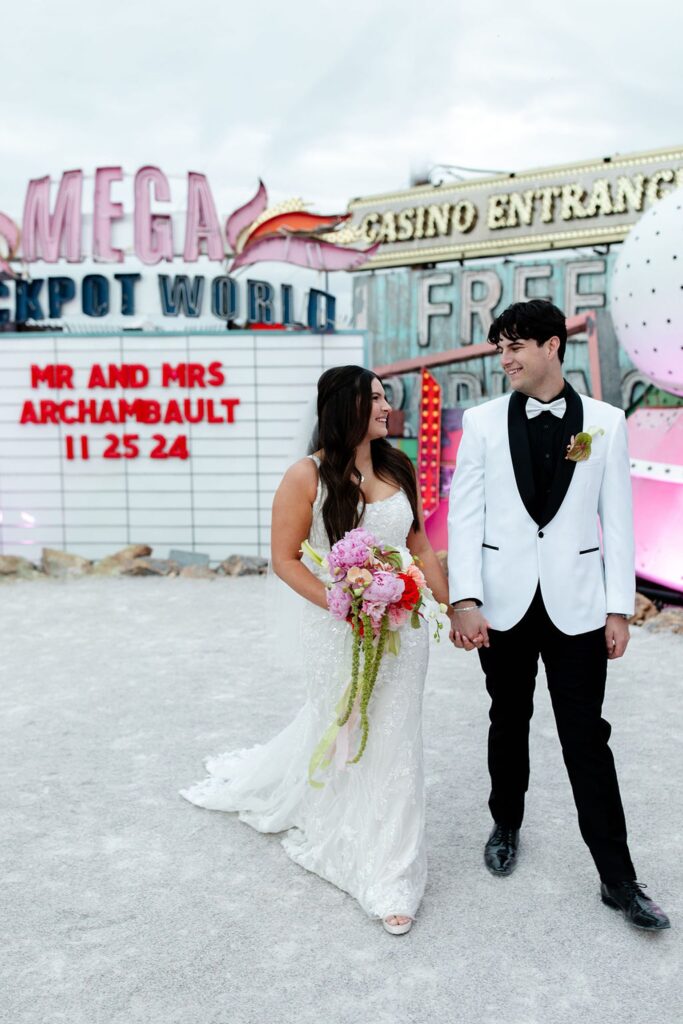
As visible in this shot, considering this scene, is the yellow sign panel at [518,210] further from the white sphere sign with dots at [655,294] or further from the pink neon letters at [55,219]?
the white sphere sign with dots at [655,294]

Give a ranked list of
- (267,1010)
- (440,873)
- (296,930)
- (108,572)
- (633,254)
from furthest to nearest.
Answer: (108,572), (633,254), (440,873), (296,930), (267,1010)

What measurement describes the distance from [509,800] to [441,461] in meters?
6.44

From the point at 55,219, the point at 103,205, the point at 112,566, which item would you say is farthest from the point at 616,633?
the point at 55,219

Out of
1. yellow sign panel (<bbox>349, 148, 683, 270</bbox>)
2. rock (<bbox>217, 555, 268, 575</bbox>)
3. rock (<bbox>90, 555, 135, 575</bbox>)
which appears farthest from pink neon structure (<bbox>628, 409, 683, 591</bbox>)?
rock (<bbox>90, 555, 135, 575</bbox>)

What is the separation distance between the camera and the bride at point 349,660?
2799mm

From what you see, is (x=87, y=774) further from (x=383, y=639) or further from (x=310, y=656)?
(x=383, y=639)

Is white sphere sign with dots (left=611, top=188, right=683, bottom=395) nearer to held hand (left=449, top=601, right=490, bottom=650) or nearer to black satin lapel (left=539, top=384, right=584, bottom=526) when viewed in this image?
black satin lapel (left=539, top=384, right=584, bottom=526)

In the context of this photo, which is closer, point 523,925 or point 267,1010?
point 267,1010

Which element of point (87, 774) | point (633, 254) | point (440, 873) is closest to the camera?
point (440, 873)

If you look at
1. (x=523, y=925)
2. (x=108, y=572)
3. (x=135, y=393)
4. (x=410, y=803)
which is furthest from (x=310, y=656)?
(x=135, y=393)

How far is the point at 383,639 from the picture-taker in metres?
2.75

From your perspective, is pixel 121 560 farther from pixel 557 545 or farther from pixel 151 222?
pixel 557 545

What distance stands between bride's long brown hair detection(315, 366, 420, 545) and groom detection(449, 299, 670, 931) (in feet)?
1.10

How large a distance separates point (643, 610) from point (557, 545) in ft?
15.0
